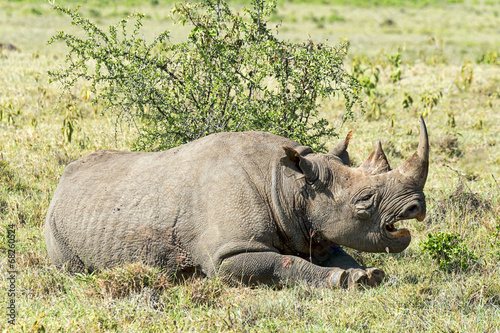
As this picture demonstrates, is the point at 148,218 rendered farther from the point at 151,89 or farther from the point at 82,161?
the point at 151,89

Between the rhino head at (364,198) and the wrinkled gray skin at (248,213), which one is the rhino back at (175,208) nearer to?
the wrinkled gray skin at (248,213)

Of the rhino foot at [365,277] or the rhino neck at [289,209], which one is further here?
the rhino neck at [289,209]

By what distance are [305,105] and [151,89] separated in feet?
6.55

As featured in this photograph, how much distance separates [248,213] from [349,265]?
1071 millimetres

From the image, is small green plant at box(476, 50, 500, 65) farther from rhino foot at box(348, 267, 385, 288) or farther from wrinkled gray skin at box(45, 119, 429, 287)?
rhino foot at box(348, 267, 385, 288)

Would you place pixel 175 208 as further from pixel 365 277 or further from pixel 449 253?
pixel 449 253

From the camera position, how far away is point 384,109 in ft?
41.1

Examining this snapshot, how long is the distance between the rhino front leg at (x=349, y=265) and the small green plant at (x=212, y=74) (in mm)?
2295

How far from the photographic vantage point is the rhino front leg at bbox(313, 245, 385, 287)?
5.20 metres

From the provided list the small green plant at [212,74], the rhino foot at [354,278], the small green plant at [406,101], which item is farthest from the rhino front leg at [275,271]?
the small green plant at [406,101]

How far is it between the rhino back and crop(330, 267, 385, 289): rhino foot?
638 mm

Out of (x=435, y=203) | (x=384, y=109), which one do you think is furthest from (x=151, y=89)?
(x=384, y=109)

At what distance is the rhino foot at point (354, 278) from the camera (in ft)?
17.0

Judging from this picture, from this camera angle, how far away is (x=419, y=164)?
16.6 feet
